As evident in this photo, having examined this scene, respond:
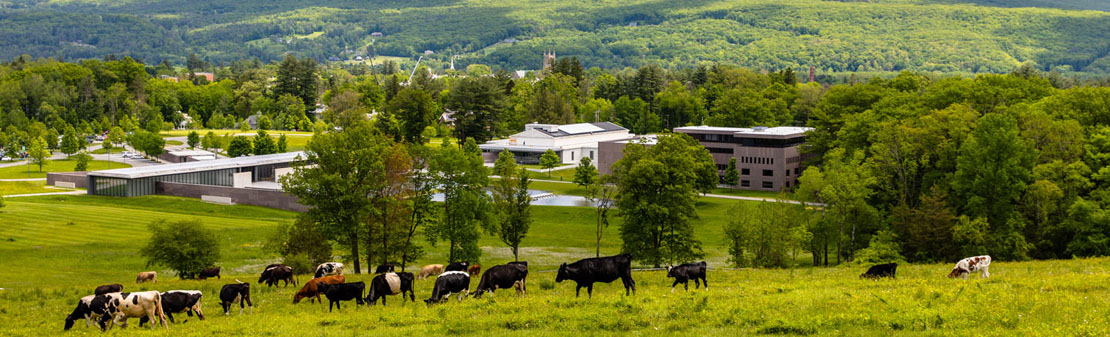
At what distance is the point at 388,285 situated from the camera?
26359 millimetres

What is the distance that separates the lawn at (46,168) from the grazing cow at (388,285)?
98839mm

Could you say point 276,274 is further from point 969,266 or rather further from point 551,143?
point 551,143

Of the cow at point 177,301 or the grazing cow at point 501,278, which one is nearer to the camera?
the cow at point 177,301

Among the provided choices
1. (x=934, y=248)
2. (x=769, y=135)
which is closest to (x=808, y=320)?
(x=934, y=248)

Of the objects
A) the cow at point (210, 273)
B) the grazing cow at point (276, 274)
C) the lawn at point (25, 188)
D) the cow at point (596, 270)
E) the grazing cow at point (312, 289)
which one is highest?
the cow at point (596, 270)

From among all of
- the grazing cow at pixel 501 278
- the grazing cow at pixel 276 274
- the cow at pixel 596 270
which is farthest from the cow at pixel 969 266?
the grazing cow at pixel 276 274

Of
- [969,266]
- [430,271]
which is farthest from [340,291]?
[969,266]

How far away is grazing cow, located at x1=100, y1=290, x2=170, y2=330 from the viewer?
23.5m

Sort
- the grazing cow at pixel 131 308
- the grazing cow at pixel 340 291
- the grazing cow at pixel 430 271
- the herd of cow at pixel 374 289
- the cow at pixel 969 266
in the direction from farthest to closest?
the grazing cow at pixel 430 271, the cow at pixel 969 266, the grazing cow at pixel 340 291, the herd of cow at pixel 374 289, the grazing cow at pixel 131 308

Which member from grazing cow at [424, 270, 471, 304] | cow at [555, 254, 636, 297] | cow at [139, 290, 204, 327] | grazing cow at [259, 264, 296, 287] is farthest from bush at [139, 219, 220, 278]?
cow at [555, 254, 636, 297]

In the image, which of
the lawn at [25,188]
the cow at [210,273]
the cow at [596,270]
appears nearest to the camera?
the cow at [596,270]

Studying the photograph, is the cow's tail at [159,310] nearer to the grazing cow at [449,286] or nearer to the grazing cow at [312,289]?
the grazing cow at [312,289]

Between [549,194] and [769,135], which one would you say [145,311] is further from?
[769,135]

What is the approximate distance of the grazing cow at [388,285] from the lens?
26.1 metres
